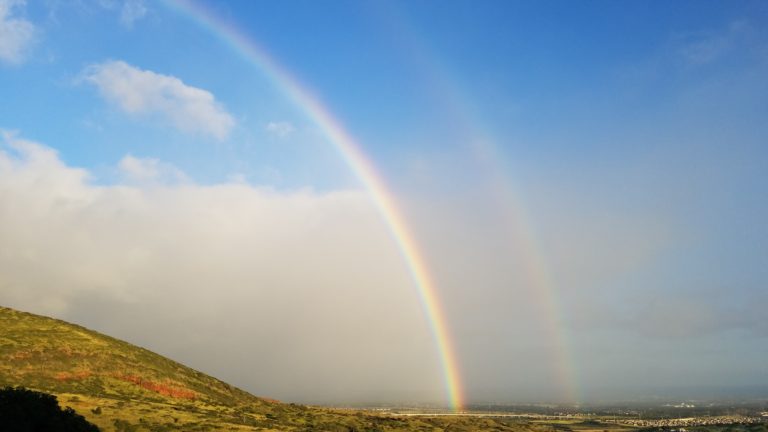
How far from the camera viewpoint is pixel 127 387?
3167 inches

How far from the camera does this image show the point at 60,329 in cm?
9206

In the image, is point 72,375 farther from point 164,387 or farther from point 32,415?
point 32,415

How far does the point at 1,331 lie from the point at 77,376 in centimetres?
1701

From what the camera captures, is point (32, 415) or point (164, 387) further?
point (164, 387)

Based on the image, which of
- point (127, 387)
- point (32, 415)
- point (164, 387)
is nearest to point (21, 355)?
point (127, 387)

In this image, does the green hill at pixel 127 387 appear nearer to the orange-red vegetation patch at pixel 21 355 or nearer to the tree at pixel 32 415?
the orange-red vegetation patch at pixel 21 355

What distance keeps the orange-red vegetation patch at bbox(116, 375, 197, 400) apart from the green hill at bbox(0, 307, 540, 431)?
169mm

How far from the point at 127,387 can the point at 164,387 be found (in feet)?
26.3

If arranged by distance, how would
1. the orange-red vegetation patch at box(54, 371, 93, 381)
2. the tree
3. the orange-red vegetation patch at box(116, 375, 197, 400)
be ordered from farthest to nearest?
the orange-red vegetation patch at box(116, 375, 197, 400), the orange-red vegetation patch at box(54, 371, 93, 381), the tree

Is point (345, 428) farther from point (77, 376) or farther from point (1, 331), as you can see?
point (1, 331)

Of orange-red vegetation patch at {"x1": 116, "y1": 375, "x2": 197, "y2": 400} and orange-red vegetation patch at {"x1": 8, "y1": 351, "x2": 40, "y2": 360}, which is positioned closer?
orange-red vegetation patch at {"x1": 8, "y1": 351, "x2": 40, "y2": 360}

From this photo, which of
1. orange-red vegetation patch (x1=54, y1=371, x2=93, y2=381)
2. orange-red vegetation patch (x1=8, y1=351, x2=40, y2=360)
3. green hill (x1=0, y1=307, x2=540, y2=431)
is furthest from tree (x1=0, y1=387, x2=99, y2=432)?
orange-red vegetation patch (x1=8, y1=351, x2=40, y2=360)

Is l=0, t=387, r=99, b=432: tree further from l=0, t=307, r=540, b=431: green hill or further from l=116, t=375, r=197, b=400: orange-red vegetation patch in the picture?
l=116, t=375, r=197, b=400: orange-red vegetation patch

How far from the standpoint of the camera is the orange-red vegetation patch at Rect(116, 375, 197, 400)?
8406 centimetres
